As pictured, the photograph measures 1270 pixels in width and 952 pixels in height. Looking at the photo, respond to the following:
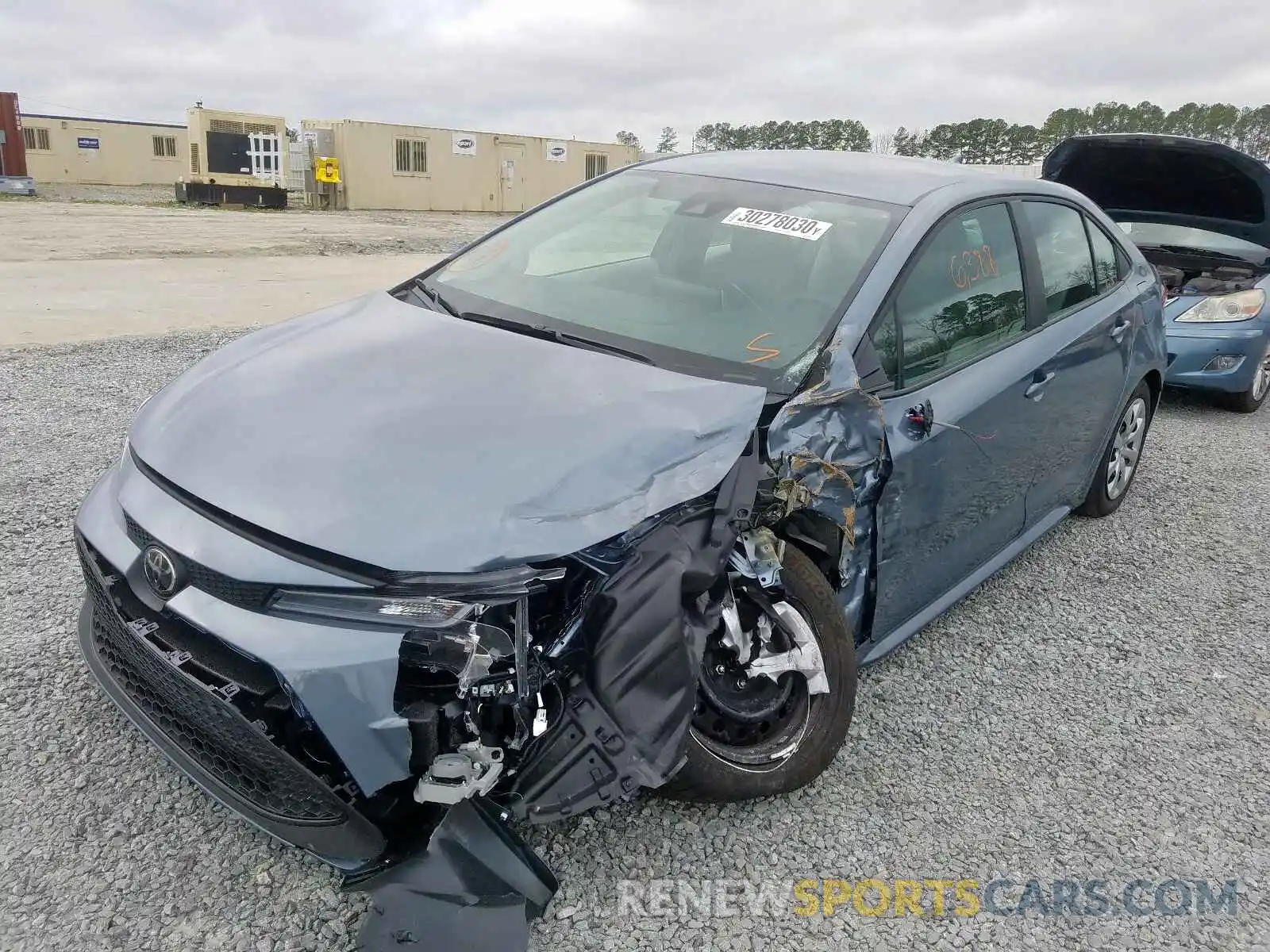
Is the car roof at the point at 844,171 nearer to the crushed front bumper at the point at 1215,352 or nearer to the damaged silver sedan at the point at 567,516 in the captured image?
the damaged silver sedan at the point at 567,516

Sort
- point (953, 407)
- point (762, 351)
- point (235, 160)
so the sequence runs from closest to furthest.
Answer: point (762, 351)
point (953, 407)
point (235, 160)

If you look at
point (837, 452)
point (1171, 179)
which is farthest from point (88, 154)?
point (837, 452)

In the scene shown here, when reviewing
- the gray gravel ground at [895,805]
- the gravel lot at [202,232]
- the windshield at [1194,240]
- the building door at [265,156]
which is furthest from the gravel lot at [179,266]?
the windshield at [1194,240]

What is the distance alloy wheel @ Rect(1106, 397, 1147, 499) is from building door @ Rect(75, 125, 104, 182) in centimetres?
4411

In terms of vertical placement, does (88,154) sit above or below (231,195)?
above

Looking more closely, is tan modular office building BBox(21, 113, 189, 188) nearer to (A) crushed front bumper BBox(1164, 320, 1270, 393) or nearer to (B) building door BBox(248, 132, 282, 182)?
(B) building door BBox(248, 132, 282, 182)

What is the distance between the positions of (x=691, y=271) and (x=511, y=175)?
1201 inches

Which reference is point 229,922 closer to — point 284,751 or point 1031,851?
point 284,751

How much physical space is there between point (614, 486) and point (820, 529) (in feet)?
2.31

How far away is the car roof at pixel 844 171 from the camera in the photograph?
322 cm

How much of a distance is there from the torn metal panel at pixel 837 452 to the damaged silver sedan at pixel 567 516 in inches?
0.4

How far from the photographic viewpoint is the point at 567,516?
6.48 ft

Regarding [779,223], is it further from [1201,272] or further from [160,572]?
[1201,272]

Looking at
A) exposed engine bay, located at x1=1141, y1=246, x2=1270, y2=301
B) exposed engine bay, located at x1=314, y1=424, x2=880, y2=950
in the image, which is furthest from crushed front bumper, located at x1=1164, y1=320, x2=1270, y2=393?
exposed engine bay, located at x1=314, y1=424, x2=880, y2=950
